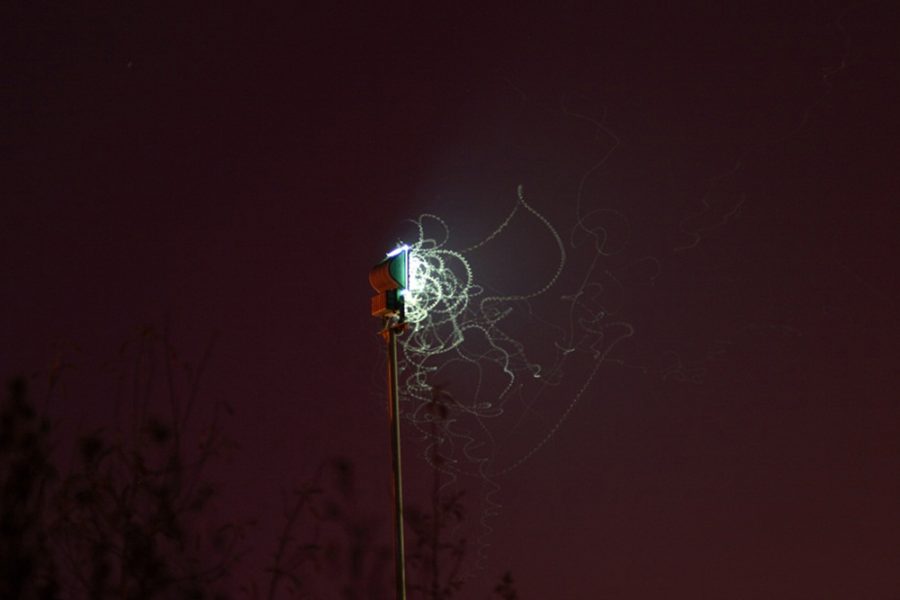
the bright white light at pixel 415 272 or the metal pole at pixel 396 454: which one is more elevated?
the bright white light at pixel 415 272

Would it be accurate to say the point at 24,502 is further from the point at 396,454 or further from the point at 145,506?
Answer: the point at 396,454

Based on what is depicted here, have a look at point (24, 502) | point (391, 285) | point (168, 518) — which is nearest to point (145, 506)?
point (168, 518)

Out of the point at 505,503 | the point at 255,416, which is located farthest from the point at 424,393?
the point at 255,416

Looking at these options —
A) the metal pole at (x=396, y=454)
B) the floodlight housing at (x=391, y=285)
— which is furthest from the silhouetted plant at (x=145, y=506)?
the floodlight housing at (x=391, y=285)

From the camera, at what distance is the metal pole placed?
97.1 inches

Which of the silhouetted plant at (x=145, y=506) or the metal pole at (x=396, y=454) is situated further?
the silhouetted plant at (x=145, y=506)

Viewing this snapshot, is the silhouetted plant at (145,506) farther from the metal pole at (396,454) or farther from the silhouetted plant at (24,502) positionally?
the metal pole at (396,454)

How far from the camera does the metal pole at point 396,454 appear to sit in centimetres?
247

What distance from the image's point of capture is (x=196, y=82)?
9.92ft

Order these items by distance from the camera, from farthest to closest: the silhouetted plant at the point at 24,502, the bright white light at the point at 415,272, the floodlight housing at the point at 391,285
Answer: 1. the bright white light at the point at 415,272
2. the floodlight housing at the point at 391,285
3. the silhouetted plant at the point at 24,502

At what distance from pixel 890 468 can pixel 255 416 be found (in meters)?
1.97

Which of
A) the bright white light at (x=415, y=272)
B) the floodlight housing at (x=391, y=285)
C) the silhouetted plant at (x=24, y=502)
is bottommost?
the silhouetted plant at (x=24, y=502)

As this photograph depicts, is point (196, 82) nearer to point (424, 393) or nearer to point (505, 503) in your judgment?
point (424, 393)

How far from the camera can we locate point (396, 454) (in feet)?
8.25
